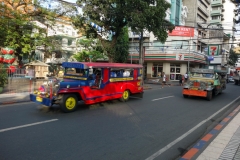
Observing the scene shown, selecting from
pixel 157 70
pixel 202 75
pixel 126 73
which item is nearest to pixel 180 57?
pixel 157 70

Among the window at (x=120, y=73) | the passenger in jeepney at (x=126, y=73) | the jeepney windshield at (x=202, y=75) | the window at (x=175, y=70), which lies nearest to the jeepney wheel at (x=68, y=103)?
the window at (x=120, y=73)

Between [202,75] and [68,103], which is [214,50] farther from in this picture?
[68,103]

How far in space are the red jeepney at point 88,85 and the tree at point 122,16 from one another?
4994mm

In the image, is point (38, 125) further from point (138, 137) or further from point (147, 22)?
point (147, 22)

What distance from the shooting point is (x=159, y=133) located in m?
5.99

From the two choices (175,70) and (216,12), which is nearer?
(175,70)

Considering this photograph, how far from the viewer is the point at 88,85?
8938 mm

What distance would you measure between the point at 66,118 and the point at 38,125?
1.17 meters

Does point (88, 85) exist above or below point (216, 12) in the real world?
below

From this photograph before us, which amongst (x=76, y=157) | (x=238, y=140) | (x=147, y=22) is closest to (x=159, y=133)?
(x=238, y=140)

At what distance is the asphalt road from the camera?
14.6ft

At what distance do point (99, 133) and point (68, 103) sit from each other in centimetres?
291

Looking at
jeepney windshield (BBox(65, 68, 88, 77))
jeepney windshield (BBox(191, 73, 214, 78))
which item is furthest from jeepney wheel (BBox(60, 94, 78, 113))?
jeepney windshield (BBox(191, 73, 214, 78))

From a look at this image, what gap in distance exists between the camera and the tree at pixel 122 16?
14703mm
